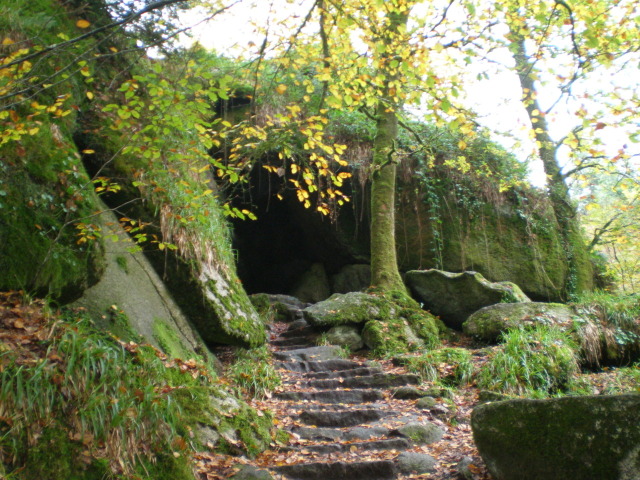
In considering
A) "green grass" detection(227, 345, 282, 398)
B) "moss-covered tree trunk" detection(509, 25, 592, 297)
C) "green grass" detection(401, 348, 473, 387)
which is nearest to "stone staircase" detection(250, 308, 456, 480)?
"green grass" detection(227, 345, 282, 398)

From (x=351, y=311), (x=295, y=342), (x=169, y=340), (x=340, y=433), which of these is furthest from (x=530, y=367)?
(x=169, y=340)

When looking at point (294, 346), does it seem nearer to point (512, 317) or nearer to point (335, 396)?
point (335, 396)

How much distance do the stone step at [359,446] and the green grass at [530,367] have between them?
187 cm

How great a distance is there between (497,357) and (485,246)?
5.94m

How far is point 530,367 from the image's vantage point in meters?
5.73

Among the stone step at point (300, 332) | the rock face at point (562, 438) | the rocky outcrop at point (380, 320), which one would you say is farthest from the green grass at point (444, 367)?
the rock face at point (562, 438)

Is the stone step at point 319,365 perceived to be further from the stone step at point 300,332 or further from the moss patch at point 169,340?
the moss patch at point 169,340

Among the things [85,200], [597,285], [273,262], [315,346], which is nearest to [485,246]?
[597,285]

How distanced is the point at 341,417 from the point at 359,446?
73 centimetres

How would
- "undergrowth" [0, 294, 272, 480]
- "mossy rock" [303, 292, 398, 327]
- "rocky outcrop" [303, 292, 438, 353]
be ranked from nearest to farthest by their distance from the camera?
"undergrowth" [0, 294, 272, 480]
"rocky outcrop" [303, 292, 438, 353]
"mossy rock" [303, 292, 398, 327]

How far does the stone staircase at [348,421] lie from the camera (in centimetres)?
376

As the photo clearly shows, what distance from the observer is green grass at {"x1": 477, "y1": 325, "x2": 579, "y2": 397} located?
5539mm

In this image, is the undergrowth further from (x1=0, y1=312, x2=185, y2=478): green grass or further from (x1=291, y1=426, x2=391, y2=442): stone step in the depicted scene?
(x1=291, y1=426, x2=391, y2=442): stone step

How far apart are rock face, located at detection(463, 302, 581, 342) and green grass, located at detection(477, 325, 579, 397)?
1.03 meters
